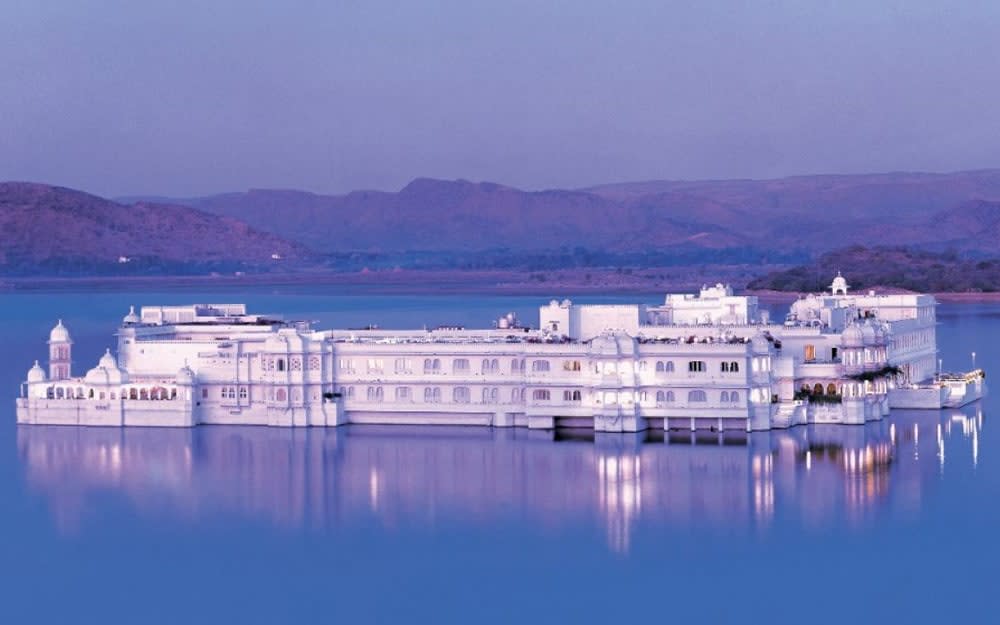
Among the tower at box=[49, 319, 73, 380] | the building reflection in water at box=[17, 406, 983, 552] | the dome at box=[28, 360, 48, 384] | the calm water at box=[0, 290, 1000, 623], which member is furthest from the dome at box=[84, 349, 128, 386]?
the tower at box=[49, 319, 73, 380]

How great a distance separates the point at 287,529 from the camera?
36.2m

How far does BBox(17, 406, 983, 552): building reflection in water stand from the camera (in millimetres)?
37562

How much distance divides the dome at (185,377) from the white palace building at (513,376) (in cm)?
3

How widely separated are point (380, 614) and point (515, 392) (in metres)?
18.4

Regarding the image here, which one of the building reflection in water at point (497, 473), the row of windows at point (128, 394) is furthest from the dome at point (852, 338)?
the row of windows at point (128, 394)

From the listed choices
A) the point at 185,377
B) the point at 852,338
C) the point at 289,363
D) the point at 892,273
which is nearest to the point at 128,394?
the point at 185,377

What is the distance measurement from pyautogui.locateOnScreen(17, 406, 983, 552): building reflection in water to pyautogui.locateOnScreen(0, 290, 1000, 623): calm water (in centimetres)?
10

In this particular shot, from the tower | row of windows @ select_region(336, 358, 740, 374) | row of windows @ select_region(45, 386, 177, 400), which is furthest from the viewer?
the tower

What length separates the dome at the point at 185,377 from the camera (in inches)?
1928

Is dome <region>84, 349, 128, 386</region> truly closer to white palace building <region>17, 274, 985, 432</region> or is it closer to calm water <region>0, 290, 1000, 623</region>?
white palace building <region>17, 274, 985, 432</region>

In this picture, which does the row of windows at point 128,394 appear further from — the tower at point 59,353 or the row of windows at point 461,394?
the row of windows at point 461,394

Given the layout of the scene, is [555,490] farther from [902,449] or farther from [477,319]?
[477,319]

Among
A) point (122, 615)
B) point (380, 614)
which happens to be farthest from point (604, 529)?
point (122, 615)

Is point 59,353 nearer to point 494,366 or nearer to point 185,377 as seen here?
point 185,377
